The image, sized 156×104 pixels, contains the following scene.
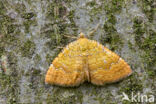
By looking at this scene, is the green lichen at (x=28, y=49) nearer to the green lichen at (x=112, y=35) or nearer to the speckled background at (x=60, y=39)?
the speckled background at (x=60, y=39)

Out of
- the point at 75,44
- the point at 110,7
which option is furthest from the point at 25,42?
the point at 110,7

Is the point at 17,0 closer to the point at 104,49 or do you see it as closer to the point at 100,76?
the point at 104,49

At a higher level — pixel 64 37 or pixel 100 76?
pixel 64 37

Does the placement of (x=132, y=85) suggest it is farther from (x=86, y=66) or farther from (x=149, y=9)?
(x=149, y=9)

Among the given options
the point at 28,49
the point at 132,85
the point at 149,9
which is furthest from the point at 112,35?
the point at 28,49

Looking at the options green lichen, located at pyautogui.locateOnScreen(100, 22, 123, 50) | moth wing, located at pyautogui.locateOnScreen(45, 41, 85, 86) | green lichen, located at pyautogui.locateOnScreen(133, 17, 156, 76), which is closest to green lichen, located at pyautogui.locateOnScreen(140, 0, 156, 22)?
green lichen, located at pyautogui.locateOnScreen(133, 17, 156, 76)

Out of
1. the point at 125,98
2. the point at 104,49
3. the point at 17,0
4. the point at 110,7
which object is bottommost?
the point at 125,98
